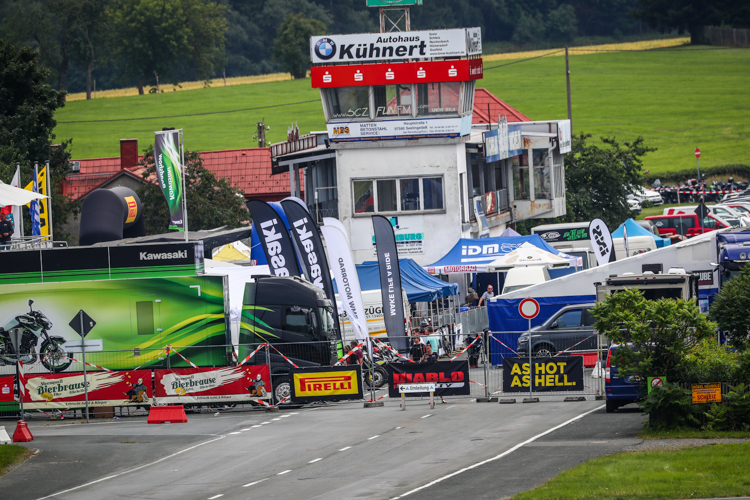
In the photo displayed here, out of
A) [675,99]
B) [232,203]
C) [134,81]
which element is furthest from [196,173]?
[134,81]

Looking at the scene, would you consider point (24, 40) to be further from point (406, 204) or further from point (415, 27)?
point (406, 204)

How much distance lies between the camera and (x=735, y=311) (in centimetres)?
1780

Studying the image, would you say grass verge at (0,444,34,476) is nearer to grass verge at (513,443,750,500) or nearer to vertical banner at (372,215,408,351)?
grass verge at (513,443,750,500)

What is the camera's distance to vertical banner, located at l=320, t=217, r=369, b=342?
85.7 ft

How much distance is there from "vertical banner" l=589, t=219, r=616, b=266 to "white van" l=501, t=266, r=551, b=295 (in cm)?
201

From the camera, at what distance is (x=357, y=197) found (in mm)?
39188

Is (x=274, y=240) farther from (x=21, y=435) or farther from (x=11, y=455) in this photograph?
(x=11, y=455)

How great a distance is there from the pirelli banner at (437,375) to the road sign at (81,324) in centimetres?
662

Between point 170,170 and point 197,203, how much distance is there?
14937 millimetres

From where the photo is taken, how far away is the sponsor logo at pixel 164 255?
76.2 feet

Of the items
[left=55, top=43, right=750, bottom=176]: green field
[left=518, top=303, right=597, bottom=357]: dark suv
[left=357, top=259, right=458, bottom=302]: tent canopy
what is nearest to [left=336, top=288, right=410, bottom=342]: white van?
[left=357, top=259, right=458, bottom=302]: tent canopy

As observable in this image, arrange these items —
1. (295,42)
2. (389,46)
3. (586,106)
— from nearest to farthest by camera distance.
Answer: (389,46) < (586,106) < (295,42)

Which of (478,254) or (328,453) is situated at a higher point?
(478,254)

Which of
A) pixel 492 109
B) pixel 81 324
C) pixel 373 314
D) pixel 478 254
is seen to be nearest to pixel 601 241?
pixel 478 254
